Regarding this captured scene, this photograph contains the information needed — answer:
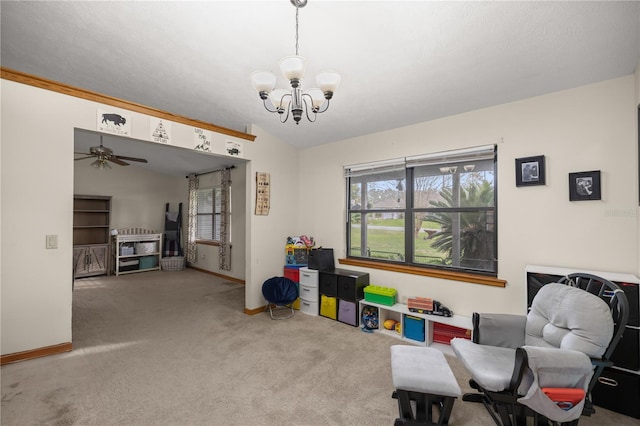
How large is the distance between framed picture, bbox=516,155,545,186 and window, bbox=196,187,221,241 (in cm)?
586

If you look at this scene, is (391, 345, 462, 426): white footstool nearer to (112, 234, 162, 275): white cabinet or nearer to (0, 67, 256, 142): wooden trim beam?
(0, 67, 256, 142): wooden trim beam

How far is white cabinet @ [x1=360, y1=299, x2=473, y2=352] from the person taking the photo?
2.82 m

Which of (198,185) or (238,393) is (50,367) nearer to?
(238,393)

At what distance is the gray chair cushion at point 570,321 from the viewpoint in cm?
160

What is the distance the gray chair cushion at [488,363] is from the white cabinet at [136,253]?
722 cm

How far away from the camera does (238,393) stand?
2.11 metres

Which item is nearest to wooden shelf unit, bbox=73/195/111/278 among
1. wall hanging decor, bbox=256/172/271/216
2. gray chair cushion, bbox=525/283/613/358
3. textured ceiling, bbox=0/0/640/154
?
textured ceiling, bbox=0/0/640/154

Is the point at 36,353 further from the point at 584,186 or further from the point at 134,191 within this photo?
the point at 134,191

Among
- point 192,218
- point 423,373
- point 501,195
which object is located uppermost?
point 501,195

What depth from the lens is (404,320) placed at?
3.10 metres

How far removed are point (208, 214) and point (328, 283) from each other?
4358 millimetres

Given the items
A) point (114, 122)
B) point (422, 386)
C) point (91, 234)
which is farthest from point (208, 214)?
point (422, 386)

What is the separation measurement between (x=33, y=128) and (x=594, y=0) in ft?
14.4

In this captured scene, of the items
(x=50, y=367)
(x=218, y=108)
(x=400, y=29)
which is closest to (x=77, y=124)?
(x=218, y=108)
